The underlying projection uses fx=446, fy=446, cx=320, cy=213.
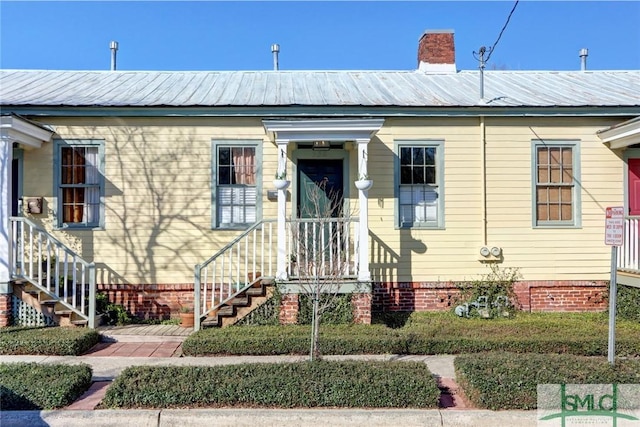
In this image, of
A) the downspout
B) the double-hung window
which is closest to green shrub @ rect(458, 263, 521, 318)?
the downspout

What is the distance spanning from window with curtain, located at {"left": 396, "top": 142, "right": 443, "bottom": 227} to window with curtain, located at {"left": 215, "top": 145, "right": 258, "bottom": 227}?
2990 millimetres

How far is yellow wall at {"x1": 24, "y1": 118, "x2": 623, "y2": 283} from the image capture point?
8.94 m

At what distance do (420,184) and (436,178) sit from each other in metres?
0.36

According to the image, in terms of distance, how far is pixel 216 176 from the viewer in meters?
9.02

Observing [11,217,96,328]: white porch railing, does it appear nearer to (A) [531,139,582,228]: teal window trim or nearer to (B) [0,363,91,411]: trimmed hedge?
(B) [0,363,91,411]: trimmed hedge

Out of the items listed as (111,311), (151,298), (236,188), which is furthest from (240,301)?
(111,311)

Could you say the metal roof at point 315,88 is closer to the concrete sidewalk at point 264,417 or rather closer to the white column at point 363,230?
the white column at point 363,230

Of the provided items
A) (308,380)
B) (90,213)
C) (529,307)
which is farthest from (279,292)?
(529,307)

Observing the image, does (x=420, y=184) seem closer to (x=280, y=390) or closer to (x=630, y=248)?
(x=630, y=248)

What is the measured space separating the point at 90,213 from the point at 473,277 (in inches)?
309

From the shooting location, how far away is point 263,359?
638 centimetres

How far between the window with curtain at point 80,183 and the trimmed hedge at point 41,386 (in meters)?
4.29

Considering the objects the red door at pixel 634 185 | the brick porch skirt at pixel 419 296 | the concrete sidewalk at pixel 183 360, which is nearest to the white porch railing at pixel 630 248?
the brick porch skirt at pixel 419 296

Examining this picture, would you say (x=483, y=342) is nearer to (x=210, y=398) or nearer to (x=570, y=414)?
(x=570, y=414)
